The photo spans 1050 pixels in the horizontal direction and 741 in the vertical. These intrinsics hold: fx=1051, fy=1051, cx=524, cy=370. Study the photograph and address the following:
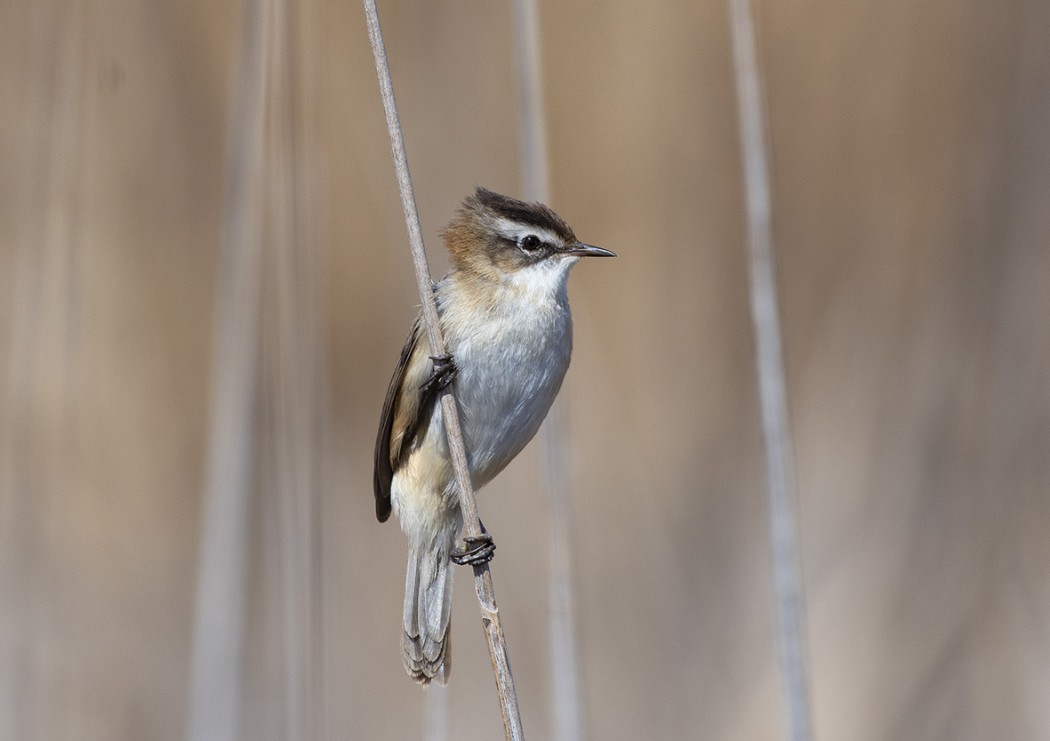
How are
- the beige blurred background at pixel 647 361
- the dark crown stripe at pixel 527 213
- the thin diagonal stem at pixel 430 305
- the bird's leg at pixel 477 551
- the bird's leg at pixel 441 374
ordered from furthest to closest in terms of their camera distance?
1. the beige blurred background at pixel 647 361
2. the dark crown stripe at pixel 527 213
3. the bird's leg at pixel 441 374
4. the bird's leg at pixel 477 551
5. the thin diagonal stem at pixel 430 305

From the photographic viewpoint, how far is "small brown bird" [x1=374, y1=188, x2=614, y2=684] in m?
2.41

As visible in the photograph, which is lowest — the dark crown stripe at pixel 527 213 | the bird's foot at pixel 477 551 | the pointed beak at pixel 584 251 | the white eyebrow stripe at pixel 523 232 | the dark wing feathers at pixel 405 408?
the bird's foot at pixel 477 551

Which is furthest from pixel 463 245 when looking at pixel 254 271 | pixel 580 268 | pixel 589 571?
pixel 589 571

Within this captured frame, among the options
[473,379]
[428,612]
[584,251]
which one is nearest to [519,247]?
[584,251]

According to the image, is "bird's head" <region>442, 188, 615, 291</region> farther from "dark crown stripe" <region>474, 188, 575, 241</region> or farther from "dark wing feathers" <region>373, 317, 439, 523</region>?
"dark wing feathers" <region>373, 317, 439, 523</region>

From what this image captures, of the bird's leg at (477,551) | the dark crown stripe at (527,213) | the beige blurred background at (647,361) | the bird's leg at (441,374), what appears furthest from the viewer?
the beige blurred background at (647,361)

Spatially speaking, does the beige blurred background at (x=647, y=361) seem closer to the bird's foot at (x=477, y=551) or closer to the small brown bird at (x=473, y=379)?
the small brown bird at (x=473, y=379)

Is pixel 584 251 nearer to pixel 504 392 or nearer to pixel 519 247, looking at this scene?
pixel 519 247

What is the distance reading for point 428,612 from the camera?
2.59m

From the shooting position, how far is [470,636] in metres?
4.50

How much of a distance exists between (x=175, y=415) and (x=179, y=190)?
1.02 m

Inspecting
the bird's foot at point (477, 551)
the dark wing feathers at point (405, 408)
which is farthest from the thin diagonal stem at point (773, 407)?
the dark wing feathers at point (405, 408)

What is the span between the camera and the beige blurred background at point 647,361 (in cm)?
408

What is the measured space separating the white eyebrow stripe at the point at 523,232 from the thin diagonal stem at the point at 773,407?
1.59 ft
